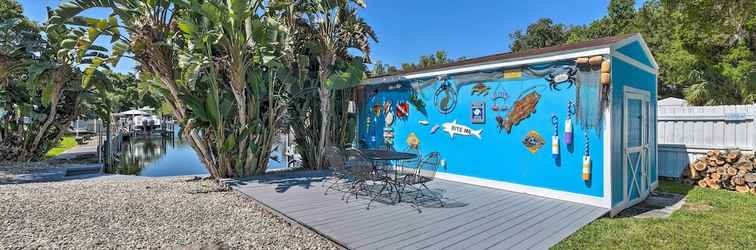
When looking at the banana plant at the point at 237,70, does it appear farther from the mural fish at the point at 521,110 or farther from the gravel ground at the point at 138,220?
the mural fish at the point at 521,110

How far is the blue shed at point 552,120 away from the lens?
4664 mm

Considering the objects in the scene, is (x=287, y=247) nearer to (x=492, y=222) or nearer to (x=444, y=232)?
(x=444, y=232)

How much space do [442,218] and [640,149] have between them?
377 cm

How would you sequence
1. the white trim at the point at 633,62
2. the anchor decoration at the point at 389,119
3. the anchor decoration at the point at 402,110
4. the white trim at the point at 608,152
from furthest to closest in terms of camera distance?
the anchor decoration at the point at 389,119
the anchor decoration at the point at 402,110
the white trim at the point at 633,62
the white trim at the point at 608,152

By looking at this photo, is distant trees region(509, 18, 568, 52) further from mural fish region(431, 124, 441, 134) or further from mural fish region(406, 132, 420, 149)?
mural fish region(431, 124, 441, 134)

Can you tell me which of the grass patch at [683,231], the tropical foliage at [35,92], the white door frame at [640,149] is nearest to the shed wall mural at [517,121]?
the white door frame at [640,149]

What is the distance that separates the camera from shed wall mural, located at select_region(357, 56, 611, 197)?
15.5 feet

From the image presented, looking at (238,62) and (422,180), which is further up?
(238,62)

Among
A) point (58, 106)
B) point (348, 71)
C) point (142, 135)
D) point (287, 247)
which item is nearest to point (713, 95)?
point (348, 71)

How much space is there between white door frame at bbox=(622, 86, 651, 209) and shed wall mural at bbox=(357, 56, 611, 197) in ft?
2.01

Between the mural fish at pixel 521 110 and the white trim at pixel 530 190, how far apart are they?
890 mm

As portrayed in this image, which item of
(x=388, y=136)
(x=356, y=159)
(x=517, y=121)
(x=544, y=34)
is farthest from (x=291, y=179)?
(x=544, y=34)

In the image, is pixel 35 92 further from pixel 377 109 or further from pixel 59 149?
pixel 377 109

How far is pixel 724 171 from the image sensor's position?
632cm
